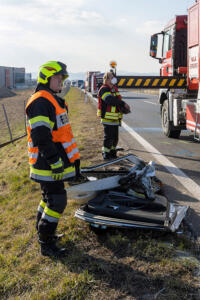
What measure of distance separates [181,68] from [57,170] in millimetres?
6406

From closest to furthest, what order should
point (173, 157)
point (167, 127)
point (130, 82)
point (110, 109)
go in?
point (110, 109) < point (173, 157) < point (130, 82) < point (167, 127)

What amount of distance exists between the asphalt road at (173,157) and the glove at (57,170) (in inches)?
63.9

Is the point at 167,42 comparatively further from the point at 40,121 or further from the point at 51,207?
the point at 51,207

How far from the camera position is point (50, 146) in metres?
2.81

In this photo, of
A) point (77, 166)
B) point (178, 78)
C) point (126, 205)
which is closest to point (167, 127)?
point (178, 78)

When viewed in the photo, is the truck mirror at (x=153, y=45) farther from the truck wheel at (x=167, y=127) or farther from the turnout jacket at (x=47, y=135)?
the turnout jacket at (x=47, y=135)

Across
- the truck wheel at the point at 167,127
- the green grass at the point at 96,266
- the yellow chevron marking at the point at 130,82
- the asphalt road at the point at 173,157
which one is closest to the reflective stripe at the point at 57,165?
the green grass at the point at 96,266

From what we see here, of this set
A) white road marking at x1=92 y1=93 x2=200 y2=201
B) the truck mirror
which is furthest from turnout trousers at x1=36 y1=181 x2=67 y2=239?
the truck mirror

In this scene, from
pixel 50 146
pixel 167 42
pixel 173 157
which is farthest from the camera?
pixel 167 42

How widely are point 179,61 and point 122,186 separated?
6059 mm

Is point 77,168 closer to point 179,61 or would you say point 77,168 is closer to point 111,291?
point 111,291

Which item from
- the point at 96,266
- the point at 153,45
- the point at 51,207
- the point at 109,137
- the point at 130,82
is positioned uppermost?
the point at 153,45

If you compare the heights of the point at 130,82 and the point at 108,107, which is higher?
the point at 130,82

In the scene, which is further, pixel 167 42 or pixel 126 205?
pixel 167 42
